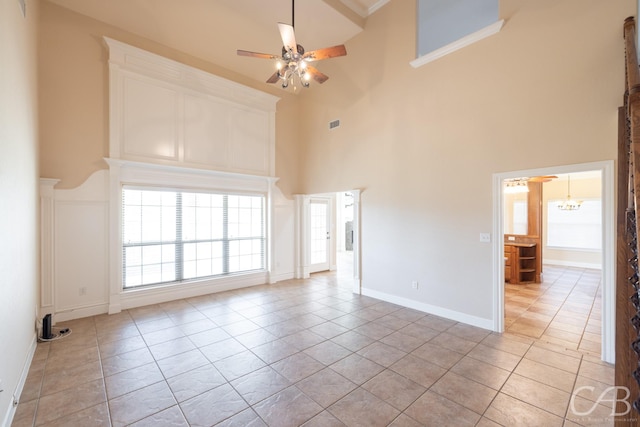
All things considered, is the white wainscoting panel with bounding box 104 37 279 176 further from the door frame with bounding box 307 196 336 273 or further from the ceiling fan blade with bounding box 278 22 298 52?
the ceiling fan blade with bounding box 278 22 298 52

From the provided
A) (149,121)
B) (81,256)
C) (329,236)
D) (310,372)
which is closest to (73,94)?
(149,121)

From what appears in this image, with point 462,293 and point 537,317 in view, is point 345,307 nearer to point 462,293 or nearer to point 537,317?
point 462,293

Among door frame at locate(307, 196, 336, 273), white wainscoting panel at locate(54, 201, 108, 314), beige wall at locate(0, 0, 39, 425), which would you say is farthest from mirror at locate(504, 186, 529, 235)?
beige wall at locate(0, 0, 39, 425)

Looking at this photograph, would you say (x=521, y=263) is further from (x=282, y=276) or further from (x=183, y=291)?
(x=183, y=291)

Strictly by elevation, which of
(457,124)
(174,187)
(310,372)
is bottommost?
(310,372)

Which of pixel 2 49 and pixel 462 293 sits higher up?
pixel 2 49

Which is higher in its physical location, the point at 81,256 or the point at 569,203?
the point at 569,203

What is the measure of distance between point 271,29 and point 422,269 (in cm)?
534

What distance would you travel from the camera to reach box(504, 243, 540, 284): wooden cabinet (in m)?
6.20

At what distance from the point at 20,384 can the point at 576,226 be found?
485 inches

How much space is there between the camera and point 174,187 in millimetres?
5125

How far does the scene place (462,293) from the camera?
4066mm

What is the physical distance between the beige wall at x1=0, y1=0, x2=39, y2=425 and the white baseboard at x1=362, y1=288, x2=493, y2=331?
465 cm

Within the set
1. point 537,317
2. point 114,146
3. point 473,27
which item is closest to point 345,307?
point 537,317
